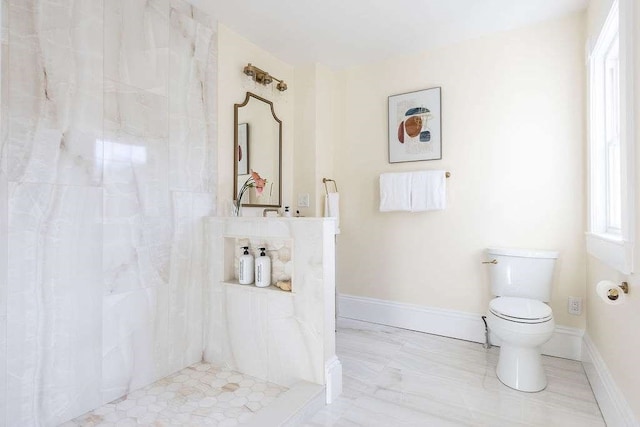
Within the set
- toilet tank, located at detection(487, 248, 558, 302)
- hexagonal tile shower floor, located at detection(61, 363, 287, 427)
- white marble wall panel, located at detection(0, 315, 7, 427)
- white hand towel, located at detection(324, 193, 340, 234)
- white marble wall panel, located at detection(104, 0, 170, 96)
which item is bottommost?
Result: hexagonal tile shower floor, located at detection(61, 363, 287, 427)

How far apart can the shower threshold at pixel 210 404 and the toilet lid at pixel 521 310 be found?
1086mm

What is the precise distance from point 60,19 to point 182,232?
3.84ft

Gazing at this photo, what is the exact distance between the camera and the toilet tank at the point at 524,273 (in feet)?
7.00

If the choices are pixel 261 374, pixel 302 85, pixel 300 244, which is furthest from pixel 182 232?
pixel 302 85

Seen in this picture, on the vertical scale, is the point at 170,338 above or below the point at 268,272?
below

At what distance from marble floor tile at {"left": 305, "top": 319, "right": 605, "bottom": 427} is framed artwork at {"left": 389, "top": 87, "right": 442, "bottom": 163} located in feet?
4.79

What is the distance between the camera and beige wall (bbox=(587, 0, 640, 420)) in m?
1.22

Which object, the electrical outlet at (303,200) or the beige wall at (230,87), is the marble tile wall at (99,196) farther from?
the electrical outlet at (303,200)

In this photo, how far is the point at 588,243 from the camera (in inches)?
79.4

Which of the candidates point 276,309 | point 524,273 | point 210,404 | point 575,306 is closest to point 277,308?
point 276,309

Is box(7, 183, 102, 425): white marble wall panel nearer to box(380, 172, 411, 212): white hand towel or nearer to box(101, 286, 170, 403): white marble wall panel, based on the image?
box(101, 286, 170, 403): white marble wall panel

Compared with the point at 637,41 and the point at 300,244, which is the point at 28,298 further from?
the point at 637,41

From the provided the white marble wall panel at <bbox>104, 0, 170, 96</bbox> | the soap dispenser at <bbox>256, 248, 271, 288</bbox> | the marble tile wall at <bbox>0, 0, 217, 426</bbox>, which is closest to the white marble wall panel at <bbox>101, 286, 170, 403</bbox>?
the marble tile wall at <bbox>0, 0, 217, 426</bbox>

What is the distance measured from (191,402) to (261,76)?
2.18 meters
